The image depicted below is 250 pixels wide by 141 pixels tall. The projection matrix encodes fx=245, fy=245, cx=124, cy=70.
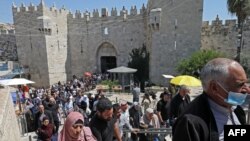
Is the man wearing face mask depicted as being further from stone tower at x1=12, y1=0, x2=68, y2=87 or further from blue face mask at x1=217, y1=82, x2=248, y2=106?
stone tower at x1=12, y1=0, x2=68, y2=87

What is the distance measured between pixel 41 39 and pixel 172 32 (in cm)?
1187

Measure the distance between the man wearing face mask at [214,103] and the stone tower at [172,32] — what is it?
→ 1564cm

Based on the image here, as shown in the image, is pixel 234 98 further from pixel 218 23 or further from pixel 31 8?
pixel 31 8

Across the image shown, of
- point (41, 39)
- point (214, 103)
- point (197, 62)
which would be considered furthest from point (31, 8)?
point (214, 103)

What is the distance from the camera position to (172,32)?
16.9 metres

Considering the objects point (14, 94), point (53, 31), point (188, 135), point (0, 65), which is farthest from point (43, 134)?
point (0, 65)

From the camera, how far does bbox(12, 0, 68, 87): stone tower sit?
21906mm

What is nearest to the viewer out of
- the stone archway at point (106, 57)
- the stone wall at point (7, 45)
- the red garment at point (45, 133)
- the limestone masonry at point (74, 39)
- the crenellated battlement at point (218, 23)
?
the red garment at point (45, 133)

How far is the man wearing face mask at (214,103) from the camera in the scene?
1.40 meters

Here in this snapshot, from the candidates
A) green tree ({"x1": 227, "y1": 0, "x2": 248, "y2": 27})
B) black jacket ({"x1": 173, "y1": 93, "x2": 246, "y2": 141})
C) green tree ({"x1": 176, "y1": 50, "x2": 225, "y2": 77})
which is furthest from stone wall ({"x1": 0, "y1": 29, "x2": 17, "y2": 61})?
black jacket ({"x1": 173, "y1": 93, "x2": 246, "y2": 141})

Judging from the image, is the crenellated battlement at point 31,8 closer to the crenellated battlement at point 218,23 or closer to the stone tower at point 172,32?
the stone tower at point 172,32

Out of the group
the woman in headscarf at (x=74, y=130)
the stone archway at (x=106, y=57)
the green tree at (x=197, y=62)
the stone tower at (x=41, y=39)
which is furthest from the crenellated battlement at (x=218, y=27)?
the woman in headscarf at (x=74, y=130)

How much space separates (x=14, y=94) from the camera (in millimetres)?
9047

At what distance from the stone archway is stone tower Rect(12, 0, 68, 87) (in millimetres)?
3754
